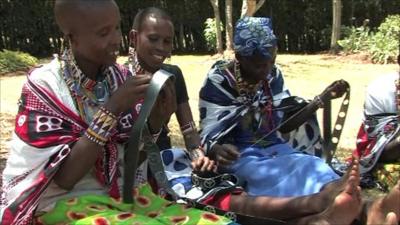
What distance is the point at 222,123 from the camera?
12.7ft

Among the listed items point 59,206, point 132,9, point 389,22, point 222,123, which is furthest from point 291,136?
point 132,9

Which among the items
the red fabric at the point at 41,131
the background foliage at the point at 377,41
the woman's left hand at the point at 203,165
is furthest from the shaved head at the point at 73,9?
the background foliage at the point at 377,41

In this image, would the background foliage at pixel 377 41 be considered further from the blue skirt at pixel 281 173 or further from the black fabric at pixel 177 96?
the blue skirt at pixel 281 173

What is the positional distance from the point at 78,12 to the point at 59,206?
2.56 ft

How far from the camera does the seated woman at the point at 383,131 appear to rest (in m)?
4.07

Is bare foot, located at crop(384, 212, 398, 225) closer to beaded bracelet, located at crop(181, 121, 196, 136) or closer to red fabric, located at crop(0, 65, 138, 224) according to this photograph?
red fabric, located at crop(0, 65, 138, 224)

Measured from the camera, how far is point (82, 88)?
2646mm

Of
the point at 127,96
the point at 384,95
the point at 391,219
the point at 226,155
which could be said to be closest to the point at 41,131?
the point at 127,96

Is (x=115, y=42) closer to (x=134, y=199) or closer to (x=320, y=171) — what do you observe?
(x=134, y=199)

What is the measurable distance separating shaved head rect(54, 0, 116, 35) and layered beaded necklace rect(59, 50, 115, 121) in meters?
0.15

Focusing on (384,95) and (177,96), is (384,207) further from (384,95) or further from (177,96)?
(177,96)

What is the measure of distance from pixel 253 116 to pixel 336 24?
10960 mm

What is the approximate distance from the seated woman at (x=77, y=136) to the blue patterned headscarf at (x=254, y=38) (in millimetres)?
1191

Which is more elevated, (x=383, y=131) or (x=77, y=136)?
(x=77, y=136)
